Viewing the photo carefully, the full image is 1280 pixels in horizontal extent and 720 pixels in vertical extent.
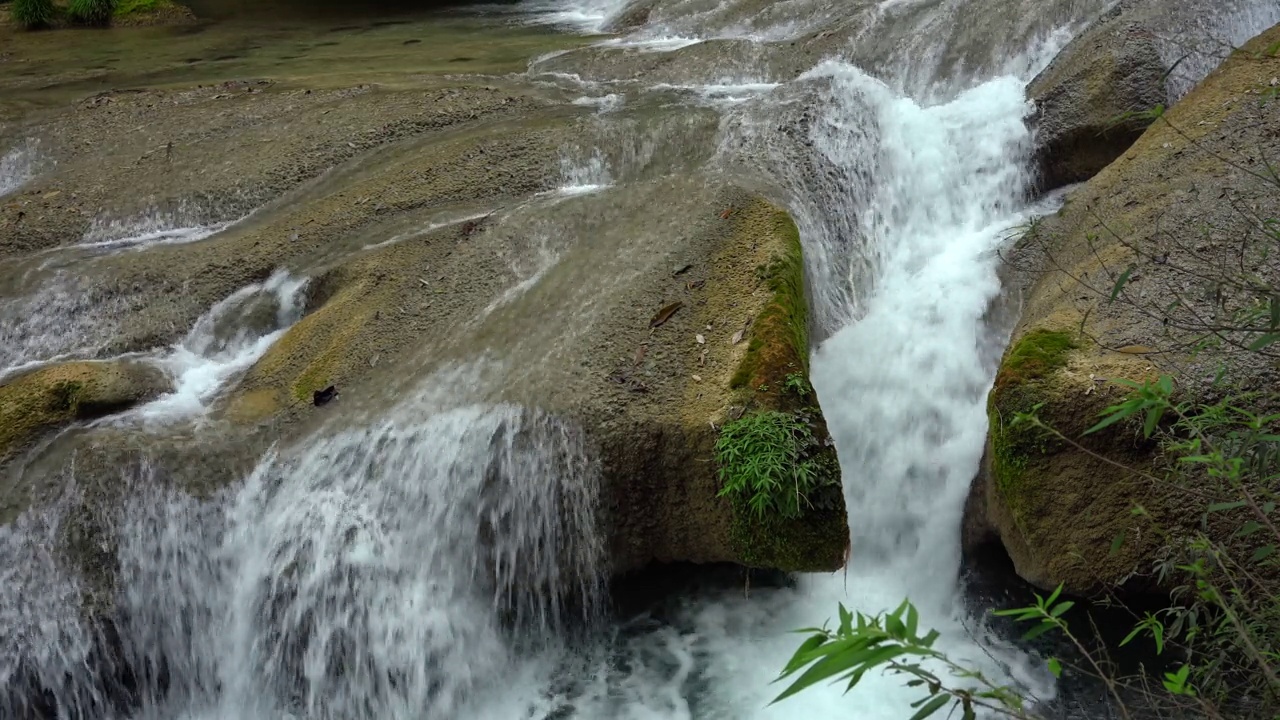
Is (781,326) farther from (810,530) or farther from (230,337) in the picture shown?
(230,337)

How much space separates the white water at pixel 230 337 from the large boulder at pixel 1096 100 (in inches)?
232

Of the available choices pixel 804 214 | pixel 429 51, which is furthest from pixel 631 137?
pixel 429 51

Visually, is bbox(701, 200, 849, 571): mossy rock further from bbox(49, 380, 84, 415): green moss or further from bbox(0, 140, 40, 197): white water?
bbox(0, 140, 40, 197): white water

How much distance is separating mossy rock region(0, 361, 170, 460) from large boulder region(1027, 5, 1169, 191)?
679 cm

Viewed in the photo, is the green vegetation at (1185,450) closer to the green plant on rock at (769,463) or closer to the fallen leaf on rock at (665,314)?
the green plant on rock at (769,463)

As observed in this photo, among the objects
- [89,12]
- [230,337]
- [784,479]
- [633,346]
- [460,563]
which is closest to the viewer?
[784,479]

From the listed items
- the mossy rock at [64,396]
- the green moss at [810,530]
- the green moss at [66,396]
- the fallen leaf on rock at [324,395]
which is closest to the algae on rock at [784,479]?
the green moss at [810,530]

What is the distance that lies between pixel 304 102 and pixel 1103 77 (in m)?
7.11

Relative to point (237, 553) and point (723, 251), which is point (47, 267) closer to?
point (237, 553)

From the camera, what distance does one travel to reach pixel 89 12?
1527 centimetres

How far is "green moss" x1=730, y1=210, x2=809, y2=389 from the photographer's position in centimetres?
502

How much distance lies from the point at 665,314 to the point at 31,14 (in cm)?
1484

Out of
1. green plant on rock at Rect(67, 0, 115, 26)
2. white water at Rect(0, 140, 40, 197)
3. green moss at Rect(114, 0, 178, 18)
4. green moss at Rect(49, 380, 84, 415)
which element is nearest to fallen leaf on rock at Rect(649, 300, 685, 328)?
green moss at Rect(49, 380, 84, 415)

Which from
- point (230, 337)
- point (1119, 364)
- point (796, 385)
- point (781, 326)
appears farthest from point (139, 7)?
point (1119, 364)
